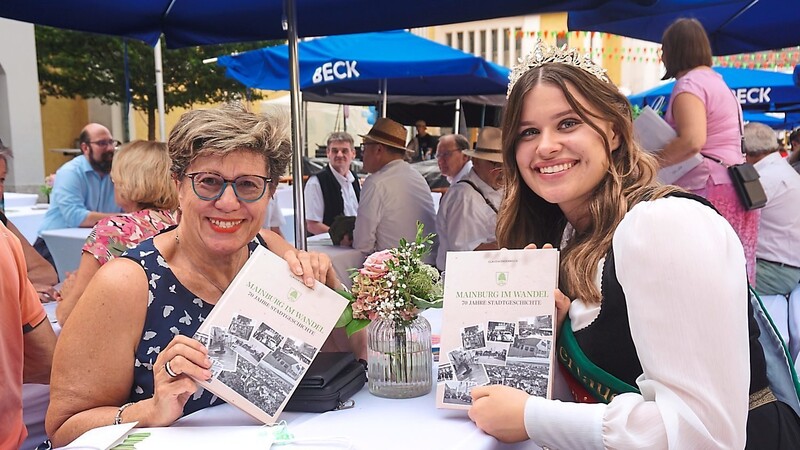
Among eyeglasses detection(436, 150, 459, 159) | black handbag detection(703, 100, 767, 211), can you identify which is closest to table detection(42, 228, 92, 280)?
eyeglasses detection(436, 150, 459, 159)

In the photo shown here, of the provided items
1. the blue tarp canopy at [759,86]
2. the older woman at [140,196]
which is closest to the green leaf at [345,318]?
the older woman at [140,196]

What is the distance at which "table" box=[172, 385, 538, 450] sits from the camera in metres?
1.40

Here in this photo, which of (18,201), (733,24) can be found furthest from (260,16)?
(18,201)

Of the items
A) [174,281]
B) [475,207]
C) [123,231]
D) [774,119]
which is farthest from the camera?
[774,119]

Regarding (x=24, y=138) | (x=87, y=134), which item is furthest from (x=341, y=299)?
(x=24, y=138)

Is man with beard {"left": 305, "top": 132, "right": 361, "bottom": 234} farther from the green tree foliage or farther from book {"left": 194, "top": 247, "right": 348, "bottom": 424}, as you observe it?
the green tree foliage

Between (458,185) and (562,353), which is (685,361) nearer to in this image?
(562,353)

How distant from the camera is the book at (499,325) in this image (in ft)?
4.91

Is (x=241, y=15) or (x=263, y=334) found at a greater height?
(x=241, y=15)

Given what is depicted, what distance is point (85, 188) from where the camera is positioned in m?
5.98

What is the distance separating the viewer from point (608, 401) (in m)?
1.48

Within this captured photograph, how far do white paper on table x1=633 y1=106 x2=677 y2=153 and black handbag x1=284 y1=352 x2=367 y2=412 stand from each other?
2.64 meters

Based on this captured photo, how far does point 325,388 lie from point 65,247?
4.28 meters

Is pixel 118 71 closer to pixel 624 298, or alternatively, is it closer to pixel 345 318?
pixel 345 318
